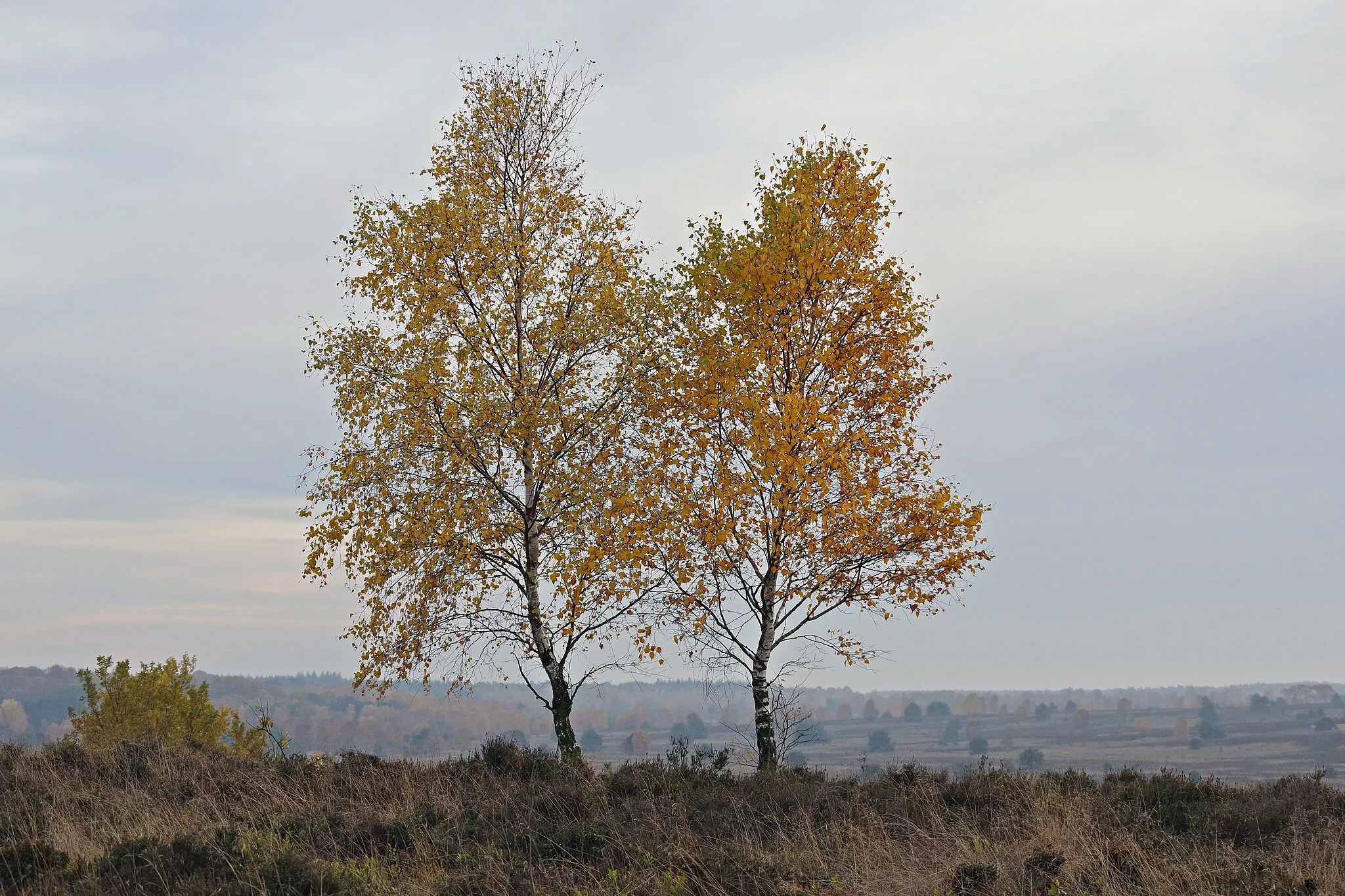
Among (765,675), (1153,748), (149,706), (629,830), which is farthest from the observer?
(1153,748)

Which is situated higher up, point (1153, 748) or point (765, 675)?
point (765, 675)

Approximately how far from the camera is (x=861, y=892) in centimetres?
816

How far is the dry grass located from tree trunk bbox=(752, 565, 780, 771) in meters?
2.58

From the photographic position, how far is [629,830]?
1083 centimetres

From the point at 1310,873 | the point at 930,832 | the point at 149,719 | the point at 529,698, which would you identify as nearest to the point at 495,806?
the point at 930,832

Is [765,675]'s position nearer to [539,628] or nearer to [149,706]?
[539,628]

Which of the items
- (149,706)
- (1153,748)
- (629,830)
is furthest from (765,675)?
(1153,748)

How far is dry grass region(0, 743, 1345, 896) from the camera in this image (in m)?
8.70

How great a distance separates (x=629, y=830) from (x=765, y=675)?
736 cm

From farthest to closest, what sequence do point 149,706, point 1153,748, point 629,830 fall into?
1. point 1153,748
2. point 149,706
3. point 629,830

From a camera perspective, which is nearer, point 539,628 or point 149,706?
point 539,628

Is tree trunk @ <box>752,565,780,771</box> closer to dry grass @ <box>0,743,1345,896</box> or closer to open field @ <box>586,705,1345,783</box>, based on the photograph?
dry grass @ <box>0,743,1345,896</box>

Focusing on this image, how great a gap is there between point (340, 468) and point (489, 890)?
10975 mm

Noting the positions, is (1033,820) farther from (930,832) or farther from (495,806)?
(495,806)
